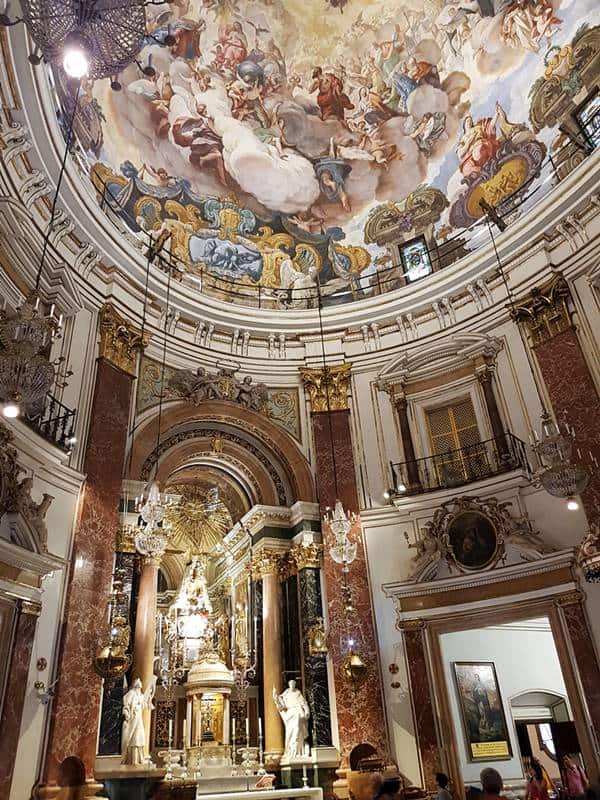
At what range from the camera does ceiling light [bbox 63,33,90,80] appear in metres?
6.65

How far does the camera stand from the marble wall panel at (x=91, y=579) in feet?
31.9

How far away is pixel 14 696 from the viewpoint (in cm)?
888

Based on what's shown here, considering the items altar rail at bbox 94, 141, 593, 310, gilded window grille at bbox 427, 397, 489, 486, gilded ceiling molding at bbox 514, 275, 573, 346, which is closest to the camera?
gilded ceiling molding at bbox 514, 275, 573, 346

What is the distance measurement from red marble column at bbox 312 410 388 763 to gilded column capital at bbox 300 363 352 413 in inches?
8.6

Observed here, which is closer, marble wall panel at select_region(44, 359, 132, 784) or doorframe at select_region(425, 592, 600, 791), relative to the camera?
marble wall panel at select_region(44, 359, 132, 784)

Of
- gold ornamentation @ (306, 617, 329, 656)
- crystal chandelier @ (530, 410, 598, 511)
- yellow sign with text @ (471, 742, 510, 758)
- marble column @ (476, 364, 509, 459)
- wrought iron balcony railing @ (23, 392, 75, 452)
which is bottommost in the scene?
yellow sign with text @ (471, 742, 510, 758)

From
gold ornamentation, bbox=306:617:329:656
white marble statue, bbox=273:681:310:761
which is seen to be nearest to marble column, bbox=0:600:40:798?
white marble statue, bbox=273:681:310:761

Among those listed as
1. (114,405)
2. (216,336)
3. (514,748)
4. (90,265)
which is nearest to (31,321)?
(114,405)

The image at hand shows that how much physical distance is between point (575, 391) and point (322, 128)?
10686 millimetres

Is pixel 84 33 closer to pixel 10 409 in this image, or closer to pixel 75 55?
pixel 75 55

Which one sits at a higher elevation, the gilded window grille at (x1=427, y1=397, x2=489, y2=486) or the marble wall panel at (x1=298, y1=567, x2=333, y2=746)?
the gilded window grille at (x1=427, y1=397, x2=489, y2=486)

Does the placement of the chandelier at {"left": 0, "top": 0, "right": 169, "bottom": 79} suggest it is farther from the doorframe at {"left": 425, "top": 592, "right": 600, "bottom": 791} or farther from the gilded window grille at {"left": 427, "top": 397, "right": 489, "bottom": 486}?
the doorframe at {"left": 425, "top": 592, "right": 600, "bottom": 791}

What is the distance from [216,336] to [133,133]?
545cm

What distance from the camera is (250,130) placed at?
17453 mm
